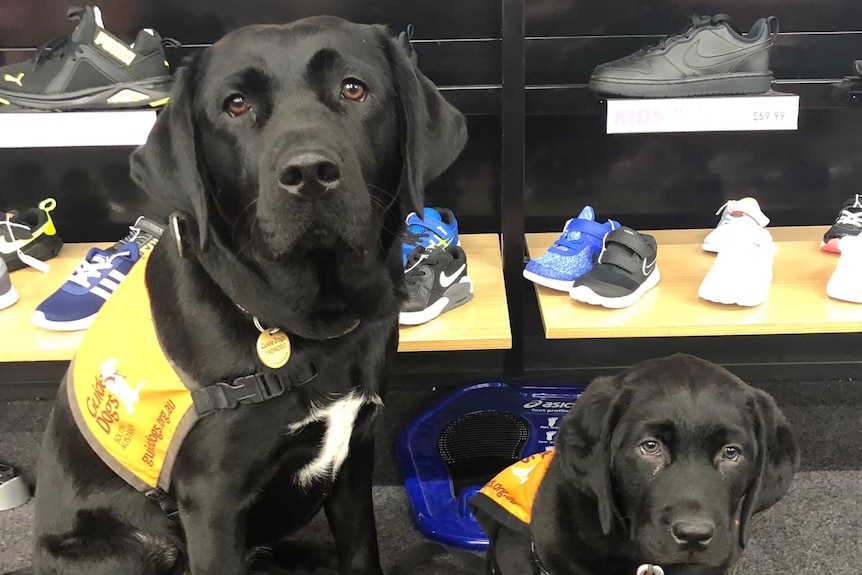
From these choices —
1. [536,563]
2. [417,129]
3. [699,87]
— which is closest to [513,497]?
[536,563]

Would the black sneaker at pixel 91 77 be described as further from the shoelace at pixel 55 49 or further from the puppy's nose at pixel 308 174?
the puppy's nose at pixel 308 174

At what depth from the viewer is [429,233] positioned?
5.48 feet

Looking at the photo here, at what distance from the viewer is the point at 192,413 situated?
104 centimetres

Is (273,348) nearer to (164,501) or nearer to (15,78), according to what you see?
(164,501)

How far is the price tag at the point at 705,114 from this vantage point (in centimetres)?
145

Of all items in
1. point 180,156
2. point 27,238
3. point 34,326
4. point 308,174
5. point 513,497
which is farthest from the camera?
point 27,238

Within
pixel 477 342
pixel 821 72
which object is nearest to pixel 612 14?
pixel 821 72


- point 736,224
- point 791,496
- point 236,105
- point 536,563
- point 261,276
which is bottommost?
point 791,496

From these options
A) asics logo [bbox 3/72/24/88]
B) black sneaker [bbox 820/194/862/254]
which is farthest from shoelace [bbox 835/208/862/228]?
asics logo [bbox 3/72/24/88]

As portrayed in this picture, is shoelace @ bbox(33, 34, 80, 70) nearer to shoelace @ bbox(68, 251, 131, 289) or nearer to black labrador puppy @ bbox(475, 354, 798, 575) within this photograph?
shoelace @ bbox(68, 251, 131, 289)

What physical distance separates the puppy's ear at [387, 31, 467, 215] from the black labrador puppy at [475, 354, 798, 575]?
1.40ft

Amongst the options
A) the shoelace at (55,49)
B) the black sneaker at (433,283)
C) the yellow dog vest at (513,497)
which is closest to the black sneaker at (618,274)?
the black sneaker at (433,283)

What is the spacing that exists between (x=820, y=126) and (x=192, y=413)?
171 cm

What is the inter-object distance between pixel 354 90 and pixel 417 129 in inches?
4.1
